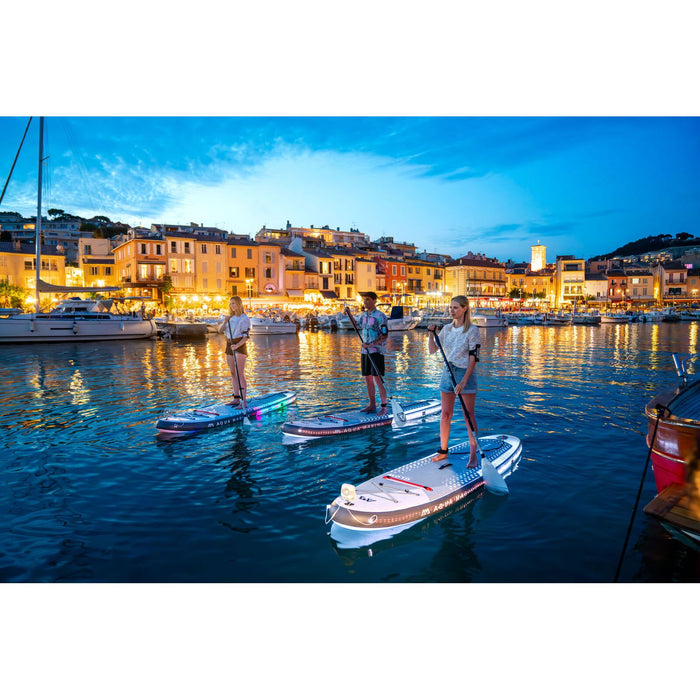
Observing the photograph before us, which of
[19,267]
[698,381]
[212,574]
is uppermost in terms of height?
[19,267]

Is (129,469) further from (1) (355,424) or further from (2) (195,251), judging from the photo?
(2) (195,251)

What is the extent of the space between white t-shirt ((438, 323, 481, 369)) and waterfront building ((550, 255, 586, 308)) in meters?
93.6

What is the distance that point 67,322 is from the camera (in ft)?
106

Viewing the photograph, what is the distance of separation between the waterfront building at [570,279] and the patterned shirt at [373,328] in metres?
91.4

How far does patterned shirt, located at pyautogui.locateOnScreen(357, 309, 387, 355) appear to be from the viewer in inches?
377

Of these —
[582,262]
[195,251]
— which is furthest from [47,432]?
[582,262]

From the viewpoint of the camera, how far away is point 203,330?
3931cm

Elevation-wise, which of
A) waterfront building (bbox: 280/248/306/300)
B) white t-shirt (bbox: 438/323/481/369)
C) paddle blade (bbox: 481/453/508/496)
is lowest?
paddle blade (bbox: 481/453/508/496)

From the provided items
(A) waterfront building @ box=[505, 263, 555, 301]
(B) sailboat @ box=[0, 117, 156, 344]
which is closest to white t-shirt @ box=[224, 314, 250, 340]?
(B) sailboat @ box=[0, 117, 156, 344]

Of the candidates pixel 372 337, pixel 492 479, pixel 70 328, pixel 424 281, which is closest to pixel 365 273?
pixel 424 281

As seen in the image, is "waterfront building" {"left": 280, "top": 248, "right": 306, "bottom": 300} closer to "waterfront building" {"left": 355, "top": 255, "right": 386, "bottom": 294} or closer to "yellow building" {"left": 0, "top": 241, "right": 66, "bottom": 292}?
"waterfront building" {"left": 355, "top": 255, "right": 386, "bottom": 294}

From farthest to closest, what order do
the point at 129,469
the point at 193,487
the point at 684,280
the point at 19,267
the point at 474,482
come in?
the point at 684,280 < the point at 19,267 < the point at 129,469 < the point at 193,487 < the point at 474,482

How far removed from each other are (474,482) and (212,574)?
3.57 metres

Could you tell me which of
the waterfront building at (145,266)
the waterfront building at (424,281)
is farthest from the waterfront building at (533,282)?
the waterfront building at (145,266)
